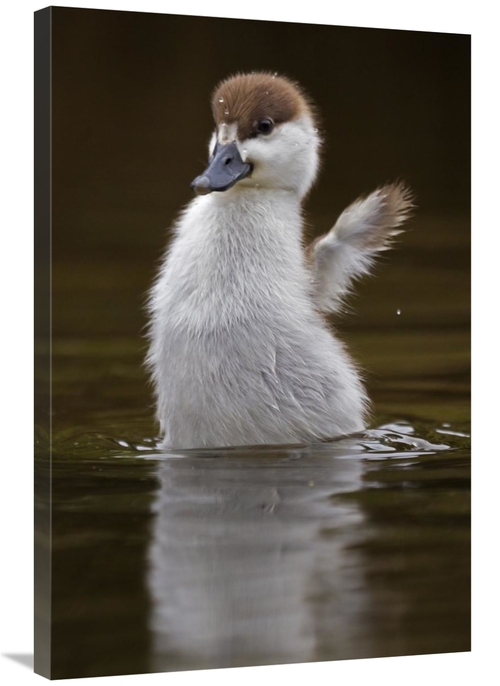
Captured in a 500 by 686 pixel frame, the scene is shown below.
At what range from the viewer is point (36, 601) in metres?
3.74

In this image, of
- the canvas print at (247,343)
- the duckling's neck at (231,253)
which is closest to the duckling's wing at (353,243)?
the canvas print at (247,343)

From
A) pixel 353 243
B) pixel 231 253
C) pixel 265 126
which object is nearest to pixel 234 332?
pixel 231 253

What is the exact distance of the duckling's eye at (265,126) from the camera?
388cm

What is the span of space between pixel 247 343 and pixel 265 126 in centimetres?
59

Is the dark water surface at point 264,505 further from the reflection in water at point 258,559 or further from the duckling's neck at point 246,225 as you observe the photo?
the duckling's neck at point 246,225

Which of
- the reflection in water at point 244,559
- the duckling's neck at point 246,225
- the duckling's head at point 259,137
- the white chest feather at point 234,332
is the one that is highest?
the duckling's head at point 259,137

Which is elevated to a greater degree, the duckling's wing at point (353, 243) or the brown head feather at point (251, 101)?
the brown head feather at point (251, 101)

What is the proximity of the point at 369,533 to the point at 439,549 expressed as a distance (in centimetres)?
27

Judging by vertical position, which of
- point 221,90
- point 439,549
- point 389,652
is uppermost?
point 221,90

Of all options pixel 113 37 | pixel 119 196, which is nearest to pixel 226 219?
pixel 119 196

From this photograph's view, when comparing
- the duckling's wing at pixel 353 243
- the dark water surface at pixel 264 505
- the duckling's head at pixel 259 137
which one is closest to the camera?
the dark water surface at pixel 264 505

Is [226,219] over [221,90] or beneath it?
beneath

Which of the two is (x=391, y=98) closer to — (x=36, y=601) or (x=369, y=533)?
(x=369, y=533)

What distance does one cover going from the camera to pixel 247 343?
390 centimetres
